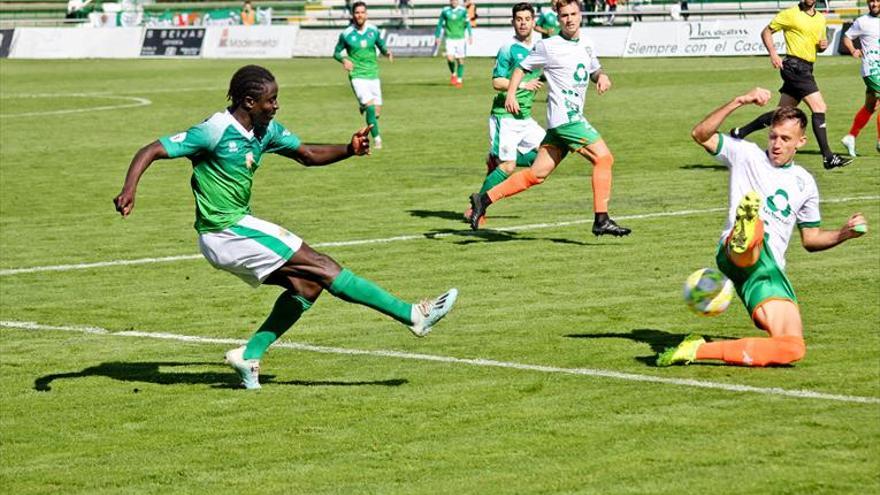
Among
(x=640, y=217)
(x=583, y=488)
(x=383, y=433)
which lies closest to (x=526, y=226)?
(x=640, y=217)

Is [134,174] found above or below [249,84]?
below

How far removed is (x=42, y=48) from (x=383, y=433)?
60822mm

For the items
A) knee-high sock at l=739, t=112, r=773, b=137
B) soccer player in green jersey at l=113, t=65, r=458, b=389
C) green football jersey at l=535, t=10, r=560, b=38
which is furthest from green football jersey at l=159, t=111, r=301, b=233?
knee-high sock at l=739, t=112, r=773, b=137

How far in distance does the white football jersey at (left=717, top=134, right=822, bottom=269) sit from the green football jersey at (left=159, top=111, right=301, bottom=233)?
3.15 m

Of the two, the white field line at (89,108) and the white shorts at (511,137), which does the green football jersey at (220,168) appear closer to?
the white shorts at (511,137)

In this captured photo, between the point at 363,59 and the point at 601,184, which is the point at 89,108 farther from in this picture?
the point at 601,184

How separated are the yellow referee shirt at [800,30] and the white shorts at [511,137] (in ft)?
17.5

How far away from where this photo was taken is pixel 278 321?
1023cm

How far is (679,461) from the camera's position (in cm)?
787

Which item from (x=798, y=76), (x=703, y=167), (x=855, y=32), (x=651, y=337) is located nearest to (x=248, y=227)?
(x=651, y=337)

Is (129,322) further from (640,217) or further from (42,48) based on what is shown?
(42,48)

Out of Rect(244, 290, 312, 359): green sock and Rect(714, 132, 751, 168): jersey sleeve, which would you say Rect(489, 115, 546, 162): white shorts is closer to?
Rect(714, 132, 751, 168): jersey sleeve

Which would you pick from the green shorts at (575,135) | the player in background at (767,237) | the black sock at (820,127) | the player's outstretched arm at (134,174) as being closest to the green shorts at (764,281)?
the player in background at (767,237)

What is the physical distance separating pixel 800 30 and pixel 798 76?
2.39ft
